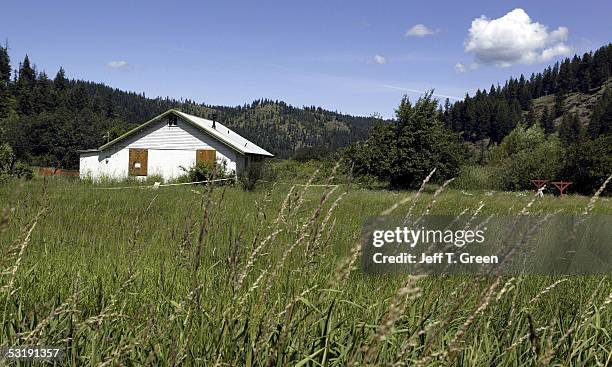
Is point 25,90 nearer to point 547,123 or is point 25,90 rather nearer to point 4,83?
point 4,83

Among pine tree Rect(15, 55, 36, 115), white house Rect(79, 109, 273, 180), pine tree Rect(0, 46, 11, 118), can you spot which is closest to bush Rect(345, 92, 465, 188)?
white house Rect(79, 109, 273, 180)

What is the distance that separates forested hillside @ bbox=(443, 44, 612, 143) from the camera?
132750 mm

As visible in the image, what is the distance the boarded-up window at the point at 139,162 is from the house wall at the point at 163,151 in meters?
0.27

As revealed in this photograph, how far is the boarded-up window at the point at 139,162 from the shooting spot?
3356 centimetres

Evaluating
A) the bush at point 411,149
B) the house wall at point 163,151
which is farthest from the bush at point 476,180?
the house wall at point 163,151

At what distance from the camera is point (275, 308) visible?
2.24m

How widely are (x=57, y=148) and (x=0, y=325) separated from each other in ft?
283

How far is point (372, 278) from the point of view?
397 cm

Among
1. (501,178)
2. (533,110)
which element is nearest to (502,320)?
(501,178)

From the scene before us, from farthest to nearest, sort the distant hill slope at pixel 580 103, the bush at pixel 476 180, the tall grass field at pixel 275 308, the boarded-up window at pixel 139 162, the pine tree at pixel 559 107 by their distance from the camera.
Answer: the distant hill slope at pixel 580 103
the pine tree at pixel 559 107
the bush at pixel 476 180
the boarded-up window at pixel 139 162
the tall grass field at pixel 275 308

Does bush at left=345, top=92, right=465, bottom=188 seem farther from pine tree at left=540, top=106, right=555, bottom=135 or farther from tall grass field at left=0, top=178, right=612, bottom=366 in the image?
pine tree at left=540, top=106, right=555, bottom=135

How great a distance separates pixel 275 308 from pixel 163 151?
33189 mm

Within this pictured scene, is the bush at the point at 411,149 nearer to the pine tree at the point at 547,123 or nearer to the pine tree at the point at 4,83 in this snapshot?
the pine tree at the point at 4,83

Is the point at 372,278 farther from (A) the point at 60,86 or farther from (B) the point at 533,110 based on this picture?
(B) the point at 533,110
